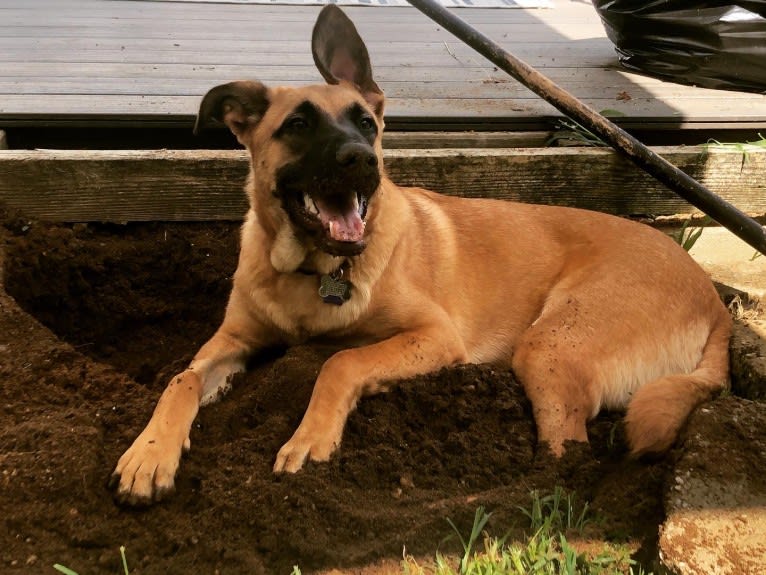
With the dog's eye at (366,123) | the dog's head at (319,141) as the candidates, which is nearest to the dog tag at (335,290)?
the dog's head at (319,141)

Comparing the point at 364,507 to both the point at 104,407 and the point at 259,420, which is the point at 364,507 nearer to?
the point at 259,420

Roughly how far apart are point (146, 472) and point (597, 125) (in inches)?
101

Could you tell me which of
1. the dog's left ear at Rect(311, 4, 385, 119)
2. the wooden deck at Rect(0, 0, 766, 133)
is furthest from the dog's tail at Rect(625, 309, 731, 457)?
the wooden deck at Rect(0, 0, 766, 133)

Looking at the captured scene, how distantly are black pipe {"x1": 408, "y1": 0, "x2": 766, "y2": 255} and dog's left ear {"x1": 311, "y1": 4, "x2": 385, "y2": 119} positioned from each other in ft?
1.29

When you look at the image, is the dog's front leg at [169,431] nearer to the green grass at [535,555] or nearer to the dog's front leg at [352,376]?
the dog's front leg at [352,376]

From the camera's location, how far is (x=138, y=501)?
208 cm

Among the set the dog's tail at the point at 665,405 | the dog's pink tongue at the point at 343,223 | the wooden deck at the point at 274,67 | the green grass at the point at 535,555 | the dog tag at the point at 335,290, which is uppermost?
the wooden deck at the point at 274,67

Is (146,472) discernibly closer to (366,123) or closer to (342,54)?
(366,123)

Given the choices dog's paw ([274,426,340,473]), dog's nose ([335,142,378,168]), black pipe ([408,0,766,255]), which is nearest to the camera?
dog's paw ([274,426,340,473])

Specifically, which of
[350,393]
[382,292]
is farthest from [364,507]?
[382,292]

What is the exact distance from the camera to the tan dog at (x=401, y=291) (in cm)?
249

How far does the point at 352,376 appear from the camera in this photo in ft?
8.27

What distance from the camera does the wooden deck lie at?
4129 mm

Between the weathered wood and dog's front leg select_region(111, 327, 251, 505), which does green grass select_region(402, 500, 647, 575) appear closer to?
dog's front leg select_region(111, 327, 251, 505)
